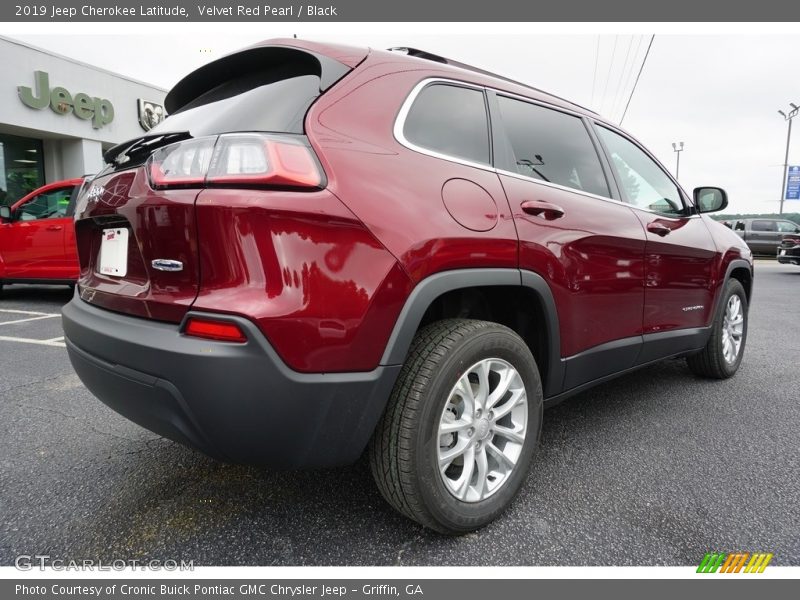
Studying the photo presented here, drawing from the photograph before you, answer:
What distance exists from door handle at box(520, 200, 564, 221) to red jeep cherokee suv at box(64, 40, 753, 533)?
0.02 meters

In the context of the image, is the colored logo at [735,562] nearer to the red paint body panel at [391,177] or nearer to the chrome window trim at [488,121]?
the red paint body panel at [391,177]

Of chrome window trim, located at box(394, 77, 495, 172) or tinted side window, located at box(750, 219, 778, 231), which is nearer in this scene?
chrome window trim, located at box(394, 77, 495, 172)

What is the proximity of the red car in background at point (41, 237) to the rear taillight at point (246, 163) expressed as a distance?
6406mm

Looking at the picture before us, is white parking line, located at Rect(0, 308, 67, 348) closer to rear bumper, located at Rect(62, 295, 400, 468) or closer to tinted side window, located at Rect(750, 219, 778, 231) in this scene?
rear bumper, located at Rect(62, 295, 400, 468)

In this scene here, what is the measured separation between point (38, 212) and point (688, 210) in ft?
25.7

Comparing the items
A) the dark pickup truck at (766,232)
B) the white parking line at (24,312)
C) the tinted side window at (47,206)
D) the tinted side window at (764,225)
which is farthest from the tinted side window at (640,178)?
the tinted side window at (764,225)

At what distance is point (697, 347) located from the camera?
3230 mm

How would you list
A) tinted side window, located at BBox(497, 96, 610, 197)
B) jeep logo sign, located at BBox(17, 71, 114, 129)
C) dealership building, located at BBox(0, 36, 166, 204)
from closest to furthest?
1. tinted side window, located at BBox(497, 96, 610, 197)
2. dealership building, located at BBox(0, 36, 166, 204)
3. jeep logo sign, located at BBox(17, 71, 114, 129)

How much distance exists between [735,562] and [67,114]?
1626cm

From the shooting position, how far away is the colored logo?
1.60 m

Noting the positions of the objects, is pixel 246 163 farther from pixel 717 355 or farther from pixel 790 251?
pixel 790 251

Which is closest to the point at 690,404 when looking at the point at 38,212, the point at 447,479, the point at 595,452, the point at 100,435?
the point at 595,452

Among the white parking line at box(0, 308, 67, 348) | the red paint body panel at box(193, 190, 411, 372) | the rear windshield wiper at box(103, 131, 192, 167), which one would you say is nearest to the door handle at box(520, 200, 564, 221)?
the red paint body panel at box(193, 190, 411, 372)

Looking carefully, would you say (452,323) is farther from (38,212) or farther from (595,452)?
(38,212)
